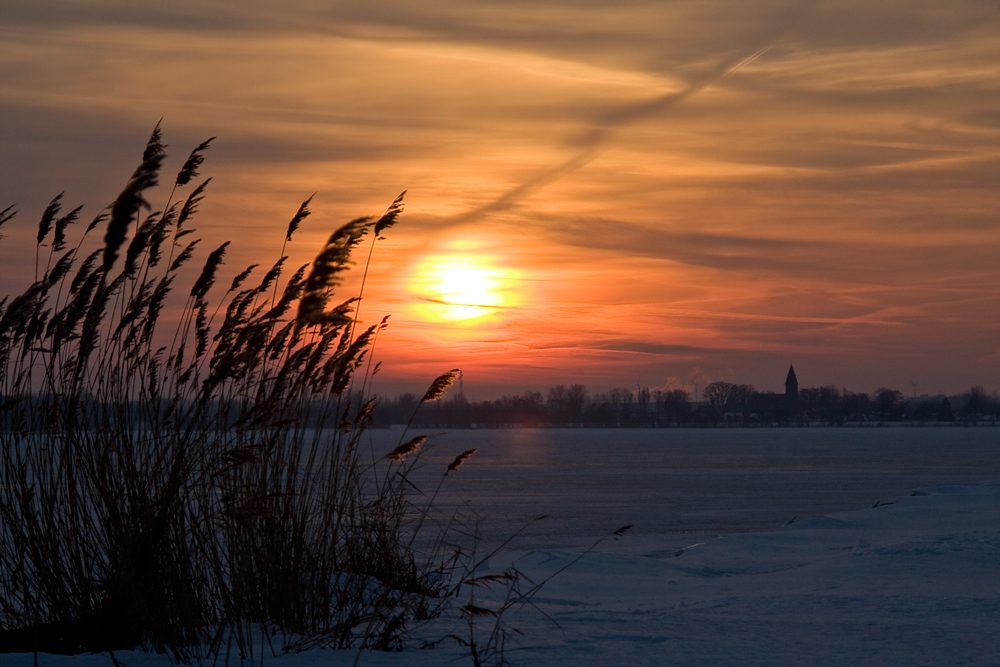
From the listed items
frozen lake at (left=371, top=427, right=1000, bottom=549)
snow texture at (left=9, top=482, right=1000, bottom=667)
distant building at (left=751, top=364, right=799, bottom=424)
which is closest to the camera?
snow texture at (left=9, top=482, right=1000, bottom=667)

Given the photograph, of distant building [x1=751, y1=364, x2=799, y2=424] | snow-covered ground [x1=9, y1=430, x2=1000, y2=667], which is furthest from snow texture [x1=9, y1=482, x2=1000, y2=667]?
distant building [x1=751, y1=364, x2=799, y2=424]

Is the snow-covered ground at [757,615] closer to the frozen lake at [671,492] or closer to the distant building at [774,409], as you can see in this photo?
the frozen lake at [671,492]

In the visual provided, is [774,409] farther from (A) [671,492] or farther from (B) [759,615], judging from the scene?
(B) [759,615]

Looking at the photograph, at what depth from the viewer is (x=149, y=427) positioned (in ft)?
14.2

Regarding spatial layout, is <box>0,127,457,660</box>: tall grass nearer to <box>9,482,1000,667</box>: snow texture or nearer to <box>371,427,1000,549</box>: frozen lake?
<box>9,482,1000,667</box>: snow texture

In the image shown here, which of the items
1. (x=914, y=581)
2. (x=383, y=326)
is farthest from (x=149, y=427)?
(x=914, y=581)

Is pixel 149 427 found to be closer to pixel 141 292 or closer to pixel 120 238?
pixel 141 292

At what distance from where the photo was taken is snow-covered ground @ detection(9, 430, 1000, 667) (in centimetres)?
365

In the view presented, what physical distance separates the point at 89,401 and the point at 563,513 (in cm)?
2046

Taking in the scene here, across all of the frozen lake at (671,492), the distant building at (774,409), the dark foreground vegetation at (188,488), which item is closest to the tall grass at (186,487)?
the dark foreground vegetation at (188,488)

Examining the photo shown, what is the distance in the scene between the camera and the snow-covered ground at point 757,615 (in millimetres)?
3650

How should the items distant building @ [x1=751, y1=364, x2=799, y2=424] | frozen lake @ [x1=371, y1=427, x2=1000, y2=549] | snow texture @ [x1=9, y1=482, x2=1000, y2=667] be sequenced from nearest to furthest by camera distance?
snow texture @ [x1=9, y1=482, x2=1000, y2=667] → frozen lake @ [x1=371, y1=427, x2=1000, y2=549] → distant building @ [x1=751, y1=364, x2=799, y2=424]

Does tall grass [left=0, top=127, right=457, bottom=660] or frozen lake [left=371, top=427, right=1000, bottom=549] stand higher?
tall grass [left=0, top=127, right=457, bottom=660]

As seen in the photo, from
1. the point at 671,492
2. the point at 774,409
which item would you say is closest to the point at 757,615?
the point at 671,492
